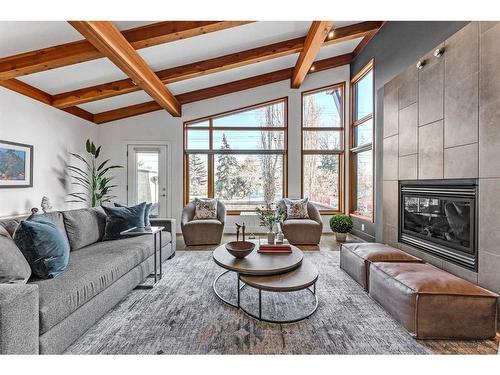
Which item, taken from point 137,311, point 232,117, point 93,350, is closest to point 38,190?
point 137,311

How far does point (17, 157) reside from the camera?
386cm

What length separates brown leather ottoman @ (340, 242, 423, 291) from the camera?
2.79 m

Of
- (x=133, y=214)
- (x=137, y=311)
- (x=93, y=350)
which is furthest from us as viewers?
(x=133, y=214)

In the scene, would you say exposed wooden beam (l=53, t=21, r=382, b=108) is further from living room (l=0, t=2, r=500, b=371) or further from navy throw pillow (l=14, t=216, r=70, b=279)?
navy throw pillow (l=14, t=216, r=70, b=279)

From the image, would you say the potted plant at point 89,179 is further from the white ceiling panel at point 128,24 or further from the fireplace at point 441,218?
the fireplace at point 441,218

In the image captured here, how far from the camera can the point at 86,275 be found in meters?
2.09

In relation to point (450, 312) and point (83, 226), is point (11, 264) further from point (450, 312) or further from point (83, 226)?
point (450, 312)

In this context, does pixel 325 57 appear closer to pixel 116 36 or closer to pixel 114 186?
pixel 116 36

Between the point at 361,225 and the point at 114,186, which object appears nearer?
the point at 361,225

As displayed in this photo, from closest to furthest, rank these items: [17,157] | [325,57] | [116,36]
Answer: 1. [116,36]
2. [17,157]
3. [325,57]

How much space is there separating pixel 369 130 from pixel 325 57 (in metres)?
2.01

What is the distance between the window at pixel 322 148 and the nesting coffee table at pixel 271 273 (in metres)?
3.78

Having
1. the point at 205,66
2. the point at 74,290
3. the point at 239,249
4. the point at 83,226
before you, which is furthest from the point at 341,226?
the point at 74,290
